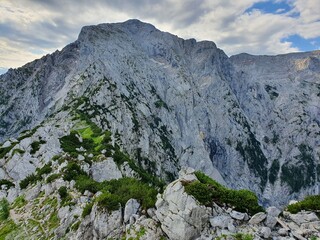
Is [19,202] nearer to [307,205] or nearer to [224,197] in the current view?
[224,197]

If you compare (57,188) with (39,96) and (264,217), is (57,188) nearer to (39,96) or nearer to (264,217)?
(264,217)

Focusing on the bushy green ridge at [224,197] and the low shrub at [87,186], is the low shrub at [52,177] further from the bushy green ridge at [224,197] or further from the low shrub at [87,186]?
the bushy green ridge at [224,197]

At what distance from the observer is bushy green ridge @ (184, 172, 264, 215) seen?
86.1ft

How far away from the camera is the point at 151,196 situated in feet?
106

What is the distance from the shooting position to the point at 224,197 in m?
26.7

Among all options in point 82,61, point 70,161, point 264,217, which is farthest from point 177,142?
point 264,217

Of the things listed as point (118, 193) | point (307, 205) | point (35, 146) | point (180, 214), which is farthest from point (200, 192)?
point (35, 146)

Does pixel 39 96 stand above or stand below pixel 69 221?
above

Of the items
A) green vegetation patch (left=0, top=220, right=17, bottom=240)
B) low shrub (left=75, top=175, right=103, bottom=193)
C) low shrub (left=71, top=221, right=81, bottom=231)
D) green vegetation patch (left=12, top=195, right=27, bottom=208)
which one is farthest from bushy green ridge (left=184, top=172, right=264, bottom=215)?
green vegetation patch (left=12, top=195, right=27, bottom=208)

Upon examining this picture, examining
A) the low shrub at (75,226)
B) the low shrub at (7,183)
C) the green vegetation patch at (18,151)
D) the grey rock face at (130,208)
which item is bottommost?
the low shrub at (7,183)

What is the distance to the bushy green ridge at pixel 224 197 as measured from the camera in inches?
1033

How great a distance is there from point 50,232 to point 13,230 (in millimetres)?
7084

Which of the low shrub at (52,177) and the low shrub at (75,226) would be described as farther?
the low shrub at (52,177)

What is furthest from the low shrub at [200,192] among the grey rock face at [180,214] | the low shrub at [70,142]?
the low shrub at [70,142]
